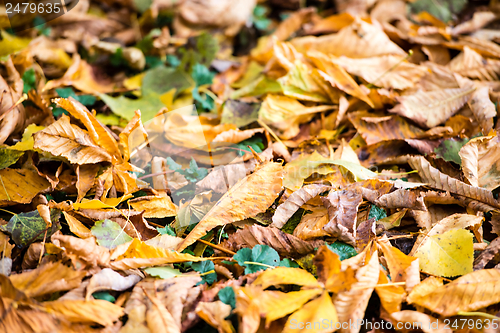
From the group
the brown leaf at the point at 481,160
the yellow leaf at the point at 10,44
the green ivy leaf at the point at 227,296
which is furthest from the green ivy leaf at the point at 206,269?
the yellow leaf at the point at 10,44

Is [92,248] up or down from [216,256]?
up

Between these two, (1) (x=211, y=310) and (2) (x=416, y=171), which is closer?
(1) (x=211, y=310)

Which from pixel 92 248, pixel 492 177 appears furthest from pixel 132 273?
pixel 492 177

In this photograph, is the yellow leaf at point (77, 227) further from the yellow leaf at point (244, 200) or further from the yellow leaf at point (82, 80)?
the yellow leaf at point (82, 80)

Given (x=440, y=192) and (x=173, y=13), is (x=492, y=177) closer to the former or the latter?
(x=440, y=192)

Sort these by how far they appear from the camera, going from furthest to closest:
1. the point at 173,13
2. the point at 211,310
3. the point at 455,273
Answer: the point at 173,13 → the point at 455,273 → the point at 211,310

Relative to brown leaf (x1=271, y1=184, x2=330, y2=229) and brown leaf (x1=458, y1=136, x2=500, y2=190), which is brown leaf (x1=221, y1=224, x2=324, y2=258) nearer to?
brown leaf (x1=271, y1=184, x2=330, y2=229)

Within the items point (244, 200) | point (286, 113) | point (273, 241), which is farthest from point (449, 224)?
point (286, 113)
